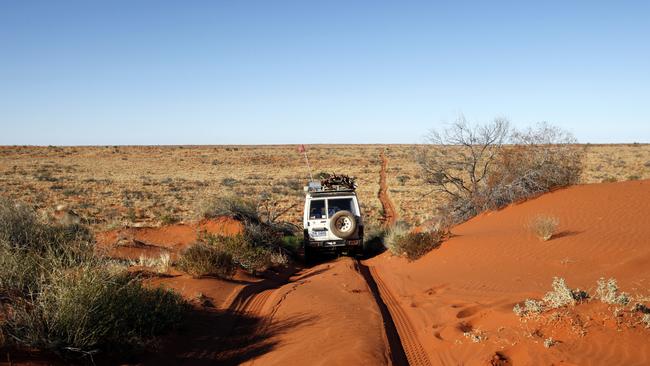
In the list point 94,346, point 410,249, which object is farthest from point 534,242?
point 94,346

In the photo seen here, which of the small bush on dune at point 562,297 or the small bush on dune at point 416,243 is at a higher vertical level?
the small bush on dune at point 562,297

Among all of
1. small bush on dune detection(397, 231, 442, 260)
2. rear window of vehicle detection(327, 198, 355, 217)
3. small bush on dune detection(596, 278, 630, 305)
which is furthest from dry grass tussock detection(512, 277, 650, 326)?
rear window of vehicle detection(327, 198, 355, 217)

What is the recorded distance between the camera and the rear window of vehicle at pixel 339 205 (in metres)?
14.3

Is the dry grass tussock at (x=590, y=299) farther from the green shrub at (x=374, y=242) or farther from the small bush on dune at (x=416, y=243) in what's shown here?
the green shrub at (x=374, y=242)

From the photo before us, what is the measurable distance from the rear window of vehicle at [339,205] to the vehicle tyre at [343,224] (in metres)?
0.65

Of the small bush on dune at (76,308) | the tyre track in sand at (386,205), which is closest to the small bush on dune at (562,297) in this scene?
the small bush on dune at (76,308)

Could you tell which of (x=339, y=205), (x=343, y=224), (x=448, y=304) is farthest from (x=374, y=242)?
(x=448, y=304)

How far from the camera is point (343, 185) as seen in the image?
16.2 m

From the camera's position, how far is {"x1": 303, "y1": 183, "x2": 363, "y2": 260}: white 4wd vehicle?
1370cm

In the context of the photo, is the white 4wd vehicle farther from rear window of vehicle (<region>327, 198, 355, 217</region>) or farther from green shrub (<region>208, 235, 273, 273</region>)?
green shrub (<region>208, 235, 273, 273</region>)

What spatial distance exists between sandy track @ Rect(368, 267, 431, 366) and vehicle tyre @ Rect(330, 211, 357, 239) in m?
3.31

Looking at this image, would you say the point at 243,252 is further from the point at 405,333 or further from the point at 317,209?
the point at 405,333

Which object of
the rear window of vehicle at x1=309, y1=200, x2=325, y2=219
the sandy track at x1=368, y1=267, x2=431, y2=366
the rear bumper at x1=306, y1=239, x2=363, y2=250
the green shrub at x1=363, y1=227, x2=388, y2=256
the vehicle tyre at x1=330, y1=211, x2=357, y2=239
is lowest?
the green shrub at x1=363, y1=227, x2=388, y2=256

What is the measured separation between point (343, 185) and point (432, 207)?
41.8 ft
